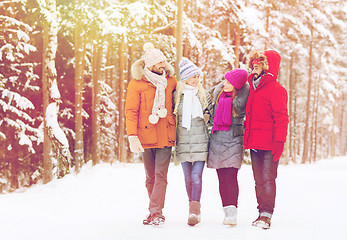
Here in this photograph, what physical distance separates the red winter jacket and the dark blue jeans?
0.74 m

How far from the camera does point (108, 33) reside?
1329cm

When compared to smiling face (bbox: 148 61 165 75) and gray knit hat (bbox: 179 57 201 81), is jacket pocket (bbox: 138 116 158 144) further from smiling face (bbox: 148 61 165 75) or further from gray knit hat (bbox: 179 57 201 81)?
gray knit hat (bbox: 179 57 201 81)

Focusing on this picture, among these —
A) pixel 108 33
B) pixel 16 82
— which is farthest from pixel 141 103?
pixel 16 82

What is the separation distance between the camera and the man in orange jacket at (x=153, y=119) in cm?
591

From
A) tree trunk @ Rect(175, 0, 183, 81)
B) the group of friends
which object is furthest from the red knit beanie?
tree trunk @ Rect(175, 0, 183, 81)

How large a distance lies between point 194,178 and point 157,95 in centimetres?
129

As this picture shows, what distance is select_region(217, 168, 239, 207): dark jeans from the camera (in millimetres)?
5828

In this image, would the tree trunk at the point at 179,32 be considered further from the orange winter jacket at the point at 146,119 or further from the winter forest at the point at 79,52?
the orange winter jacket at the point at 146,119

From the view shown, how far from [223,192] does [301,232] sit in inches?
45.1

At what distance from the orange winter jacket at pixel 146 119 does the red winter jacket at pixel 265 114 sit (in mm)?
1087

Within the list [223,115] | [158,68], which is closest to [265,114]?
[223,115]

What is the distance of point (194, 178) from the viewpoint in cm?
597

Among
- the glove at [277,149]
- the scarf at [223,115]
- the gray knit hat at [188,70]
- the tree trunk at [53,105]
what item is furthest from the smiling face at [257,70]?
the tree trunk at [53,105]

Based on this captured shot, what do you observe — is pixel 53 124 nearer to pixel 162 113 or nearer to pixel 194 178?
pixel 162 113
